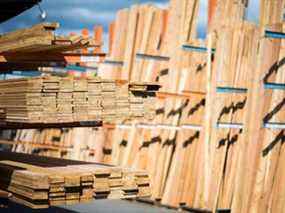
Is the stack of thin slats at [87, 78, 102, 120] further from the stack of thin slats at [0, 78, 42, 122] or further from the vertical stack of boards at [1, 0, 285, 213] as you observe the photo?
the vertical stack of boards at [1, 0, 285, 213]

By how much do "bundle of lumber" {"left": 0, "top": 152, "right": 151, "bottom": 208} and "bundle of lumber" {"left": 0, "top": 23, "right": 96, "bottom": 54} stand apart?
56.0 inches

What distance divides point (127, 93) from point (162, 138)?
5.51 meters

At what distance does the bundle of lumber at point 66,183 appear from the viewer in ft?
21.3

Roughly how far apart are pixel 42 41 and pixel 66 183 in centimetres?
158

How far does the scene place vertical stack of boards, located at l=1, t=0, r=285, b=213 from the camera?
9.09 metres

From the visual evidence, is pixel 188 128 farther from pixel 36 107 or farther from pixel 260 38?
pixel 36 107

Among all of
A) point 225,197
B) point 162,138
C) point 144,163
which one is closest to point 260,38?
point 225,197

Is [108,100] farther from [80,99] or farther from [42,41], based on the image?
[42,41]

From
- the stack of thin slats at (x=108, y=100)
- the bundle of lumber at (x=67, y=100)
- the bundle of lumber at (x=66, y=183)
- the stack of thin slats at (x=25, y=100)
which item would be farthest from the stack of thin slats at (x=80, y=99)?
the bundle of lumber at (x=66, y=183)

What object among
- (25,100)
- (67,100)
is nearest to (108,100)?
(67,100)

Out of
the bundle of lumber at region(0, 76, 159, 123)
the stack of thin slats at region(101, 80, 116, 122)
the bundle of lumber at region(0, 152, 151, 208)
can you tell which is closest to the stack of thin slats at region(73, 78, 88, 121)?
the bundle of lumber at region(0, 76, 159, 123)

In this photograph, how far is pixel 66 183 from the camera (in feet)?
21.6

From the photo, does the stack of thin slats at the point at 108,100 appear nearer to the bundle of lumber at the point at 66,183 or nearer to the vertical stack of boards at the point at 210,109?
the bundle of lumber at the point at 66,183

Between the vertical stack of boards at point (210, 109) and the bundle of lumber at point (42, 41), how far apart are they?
11.5 feet
